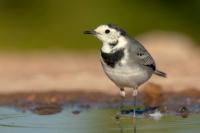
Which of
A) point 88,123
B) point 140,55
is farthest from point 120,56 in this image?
point 88,123

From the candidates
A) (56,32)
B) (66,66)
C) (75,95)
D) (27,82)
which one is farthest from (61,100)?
(56,32)

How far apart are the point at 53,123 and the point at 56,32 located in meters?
12.2

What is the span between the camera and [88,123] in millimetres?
9891

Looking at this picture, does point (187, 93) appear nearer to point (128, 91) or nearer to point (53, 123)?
point (128, 91)

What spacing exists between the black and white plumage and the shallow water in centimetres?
51

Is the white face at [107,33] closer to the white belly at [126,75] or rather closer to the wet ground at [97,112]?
the white belly at [126,75]

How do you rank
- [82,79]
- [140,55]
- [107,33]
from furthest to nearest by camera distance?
1. [82,79]
2. [140,55]
3. [107,33]

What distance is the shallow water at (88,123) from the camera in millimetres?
9391

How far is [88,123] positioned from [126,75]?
744 millimetres

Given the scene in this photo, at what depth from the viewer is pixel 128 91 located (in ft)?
41.7

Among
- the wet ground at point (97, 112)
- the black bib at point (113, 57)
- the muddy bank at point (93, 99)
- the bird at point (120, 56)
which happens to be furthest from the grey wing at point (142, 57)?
the muddy bank at point (93, 99)

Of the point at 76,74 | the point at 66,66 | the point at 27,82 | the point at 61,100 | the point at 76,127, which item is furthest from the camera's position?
the point at 66,66

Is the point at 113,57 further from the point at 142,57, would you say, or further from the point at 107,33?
the point at 142,57

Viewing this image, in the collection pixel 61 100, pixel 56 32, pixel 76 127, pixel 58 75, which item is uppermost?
pixel 56 32
